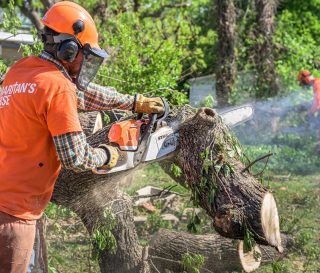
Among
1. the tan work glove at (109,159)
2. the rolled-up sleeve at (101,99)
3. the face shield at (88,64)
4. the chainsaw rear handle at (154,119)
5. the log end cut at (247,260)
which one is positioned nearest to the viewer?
Result: the face shield at (88,64)

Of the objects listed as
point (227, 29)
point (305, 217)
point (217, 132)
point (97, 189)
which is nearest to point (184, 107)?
point (217, 132)

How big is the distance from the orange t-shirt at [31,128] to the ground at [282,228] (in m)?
0.99

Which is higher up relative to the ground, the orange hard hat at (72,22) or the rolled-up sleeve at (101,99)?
the orange hard hat at (72,22)

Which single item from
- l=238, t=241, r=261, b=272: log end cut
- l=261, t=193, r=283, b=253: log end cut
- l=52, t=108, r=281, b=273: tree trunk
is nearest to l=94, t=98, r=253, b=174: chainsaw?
l=52, t=108, r=281, b=273: tree trunk

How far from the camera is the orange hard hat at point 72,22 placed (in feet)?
10.1

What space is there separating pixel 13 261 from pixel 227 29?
30.1ft

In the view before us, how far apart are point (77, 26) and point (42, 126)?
593mm

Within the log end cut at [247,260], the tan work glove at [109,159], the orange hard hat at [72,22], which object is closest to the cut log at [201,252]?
the log end cut at [247,260]

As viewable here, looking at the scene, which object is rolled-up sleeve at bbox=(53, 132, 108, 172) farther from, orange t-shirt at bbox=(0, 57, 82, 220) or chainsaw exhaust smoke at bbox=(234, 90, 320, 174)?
chainsaw exhaust smoke at bbox=(234, 90, 320, 174)

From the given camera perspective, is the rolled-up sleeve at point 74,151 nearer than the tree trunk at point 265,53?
Yes

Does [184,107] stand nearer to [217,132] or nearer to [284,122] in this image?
[217,132]

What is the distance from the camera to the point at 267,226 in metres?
3.65

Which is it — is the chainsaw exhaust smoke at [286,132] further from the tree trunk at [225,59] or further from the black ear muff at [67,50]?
the black ear muff at [67,50]

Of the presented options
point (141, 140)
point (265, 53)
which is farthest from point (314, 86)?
point (141, 140)
